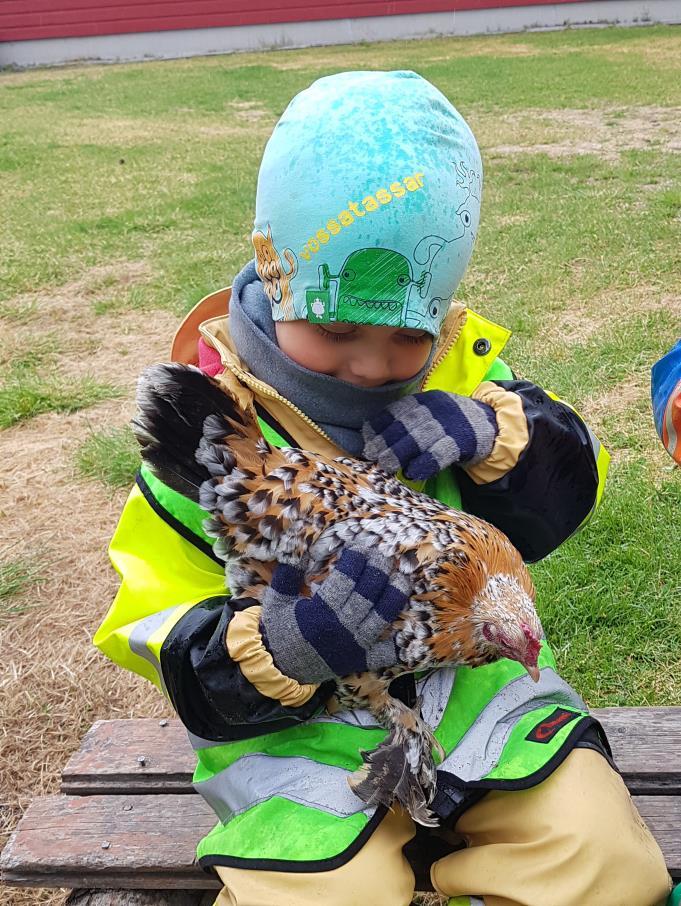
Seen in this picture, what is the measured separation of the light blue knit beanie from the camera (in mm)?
1708

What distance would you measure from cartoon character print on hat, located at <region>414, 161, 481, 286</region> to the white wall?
26230 millimetres

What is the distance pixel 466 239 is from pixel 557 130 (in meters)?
10.7

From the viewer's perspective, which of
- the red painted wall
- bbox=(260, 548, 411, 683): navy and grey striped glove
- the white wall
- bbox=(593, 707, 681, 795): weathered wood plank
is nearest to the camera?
bbox=(260, 548, 411, 683): navy and grey striped glove

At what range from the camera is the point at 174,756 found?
239 cm

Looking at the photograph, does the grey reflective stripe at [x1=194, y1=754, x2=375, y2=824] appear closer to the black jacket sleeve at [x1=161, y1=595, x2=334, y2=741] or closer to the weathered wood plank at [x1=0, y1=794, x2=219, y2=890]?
the black jacket sleeve at [x1=161, y1=595, x2=334, y2=741]

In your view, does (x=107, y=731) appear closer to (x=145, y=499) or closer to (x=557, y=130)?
(x=145, y=499)

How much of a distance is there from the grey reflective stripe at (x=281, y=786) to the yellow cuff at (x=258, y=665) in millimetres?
209

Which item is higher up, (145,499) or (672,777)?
(145,499)

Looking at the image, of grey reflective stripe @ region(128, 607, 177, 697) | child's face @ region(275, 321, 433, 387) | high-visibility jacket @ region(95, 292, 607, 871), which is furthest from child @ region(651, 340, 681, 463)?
grey reflective stripe @ region(128, 607, 177, 697)

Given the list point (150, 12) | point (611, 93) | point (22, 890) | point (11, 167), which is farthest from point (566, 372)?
point (150, 12)

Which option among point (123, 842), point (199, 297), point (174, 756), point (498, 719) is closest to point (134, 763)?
point (174, 756)

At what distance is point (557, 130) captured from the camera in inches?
449

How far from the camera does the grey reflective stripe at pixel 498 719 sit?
5.94ft

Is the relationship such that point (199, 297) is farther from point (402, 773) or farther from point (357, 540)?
point (402, 773)
